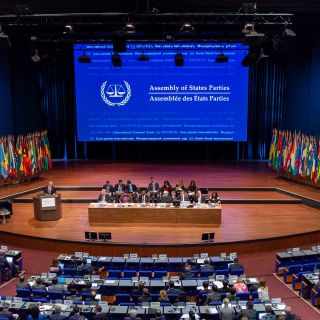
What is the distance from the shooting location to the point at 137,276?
9773 millimetres

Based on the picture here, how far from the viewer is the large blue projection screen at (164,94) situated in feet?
62.5

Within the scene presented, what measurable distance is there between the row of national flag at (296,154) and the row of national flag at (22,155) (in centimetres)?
883

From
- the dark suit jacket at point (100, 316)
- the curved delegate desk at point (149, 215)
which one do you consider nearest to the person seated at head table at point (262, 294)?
the dark suit jacket at point (100, 316)

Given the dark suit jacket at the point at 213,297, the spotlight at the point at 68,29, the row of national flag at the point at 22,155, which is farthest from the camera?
the row of national flag at the point at 22,155

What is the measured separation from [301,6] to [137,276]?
33.5 feet

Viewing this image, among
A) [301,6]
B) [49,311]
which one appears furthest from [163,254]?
[301,6]

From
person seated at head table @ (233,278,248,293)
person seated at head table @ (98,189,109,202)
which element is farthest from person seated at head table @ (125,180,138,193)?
person seated at head table @ (233,278,248,293)

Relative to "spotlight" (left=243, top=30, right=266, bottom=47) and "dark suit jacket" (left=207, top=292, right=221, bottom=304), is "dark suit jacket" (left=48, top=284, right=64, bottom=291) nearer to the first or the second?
"dark suit jacket" (left=207, top=292, right=221, bottom=304)

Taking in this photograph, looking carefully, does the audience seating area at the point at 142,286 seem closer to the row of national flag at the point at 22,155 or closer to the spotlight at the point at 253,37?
the spotlight at the point at 253,37

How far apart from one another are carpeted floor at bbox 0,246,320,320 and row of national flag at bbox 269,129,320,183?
4623 mm

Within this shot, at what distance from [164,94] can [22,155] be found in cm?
613

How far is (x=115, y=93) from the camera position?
19.3 m

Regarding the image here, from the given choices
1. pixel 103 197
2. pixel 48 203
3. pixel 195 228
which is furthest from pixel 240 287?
pixel 48 203

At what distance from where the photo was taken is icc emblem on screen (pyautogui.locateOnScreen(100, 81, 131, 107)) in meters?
19.3
